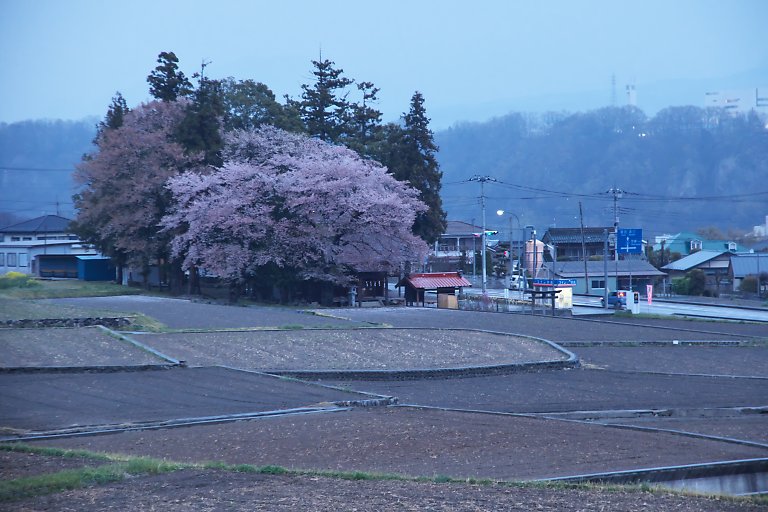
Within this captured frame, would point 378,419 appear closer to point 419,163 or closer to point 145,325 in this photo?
point 145,325

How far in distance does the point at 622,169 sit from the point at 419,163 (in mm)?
69431

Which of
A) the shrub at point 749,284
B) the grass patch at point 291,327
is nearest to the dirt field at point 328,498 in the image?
the grass patch at point 291,327

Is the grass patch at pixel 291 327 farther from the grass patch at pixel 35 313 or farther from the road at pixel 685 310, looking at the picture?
the road at pixel 685 310

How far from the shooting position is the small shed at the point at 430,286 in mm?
43062

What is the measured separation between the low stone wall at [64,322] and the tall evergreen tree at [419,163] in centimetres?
2336

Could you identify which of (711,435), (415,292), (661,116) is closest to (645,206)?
(661,116)

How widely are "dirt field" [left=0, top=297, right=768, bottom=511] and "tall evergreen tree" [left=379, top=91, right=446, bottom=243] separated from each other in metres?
19.8

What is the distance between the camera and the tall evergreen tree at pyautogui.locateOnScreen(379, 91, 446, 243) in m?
45.8

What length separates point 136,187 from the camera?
134 feet

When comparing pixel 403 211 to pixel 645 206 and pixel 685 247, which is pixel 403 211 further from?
pixel 645 206

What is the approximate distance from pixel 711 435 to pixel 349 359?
1018 centimetres

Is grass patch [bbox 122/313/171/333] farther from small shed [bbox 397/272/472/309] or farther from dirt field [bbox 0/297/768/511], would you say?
small shed [bbox 397/272/472/309]

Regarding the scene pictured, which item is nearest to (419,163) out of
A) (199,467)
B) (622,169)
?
(199,467)

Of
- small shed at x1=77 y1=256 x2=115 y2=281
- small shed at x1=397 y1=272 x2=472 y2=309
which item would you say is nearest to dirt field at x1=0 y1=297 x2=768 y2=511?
small shed at x1=397 y1=272 x2=472 y2=309
